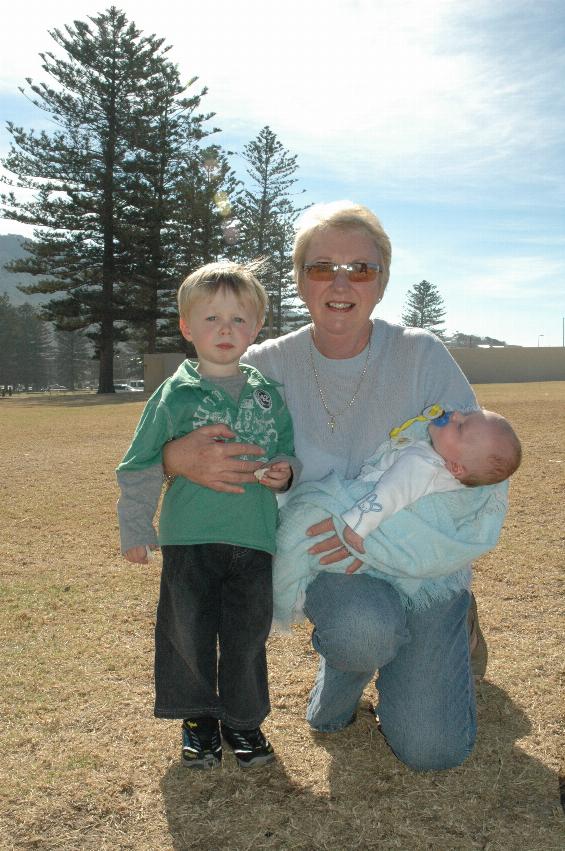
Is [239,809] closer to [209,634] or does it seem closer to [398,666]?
[209,634]

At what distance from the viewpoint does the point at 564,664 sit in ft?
10.2

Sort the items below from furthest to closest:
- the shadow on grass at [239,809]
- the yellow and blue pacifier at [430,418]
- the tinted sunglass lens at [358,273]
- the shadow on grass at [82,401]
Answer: the shadow on grass at [82,401], the tinted sunglass lens at [358,273], the yellow and blue pacifier at [430,418], the shadow on grass at [239,809]

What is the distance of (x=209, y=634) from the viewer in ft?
8.30

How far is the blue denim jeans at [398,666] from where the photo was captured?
2.43 metres

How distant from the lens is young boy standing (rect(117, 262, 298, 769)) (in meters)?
2.47

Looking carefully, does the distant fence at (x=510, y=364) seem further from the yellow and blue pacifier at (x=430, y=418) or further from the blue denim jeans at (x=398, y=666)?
the blue denim jeans at (x=398, y=666)

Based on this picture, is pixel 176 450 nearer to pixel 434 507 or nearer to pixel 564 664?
pixel 434 507

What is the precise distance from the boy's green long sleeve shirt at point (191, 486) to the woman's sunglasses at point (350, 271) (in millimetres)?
541

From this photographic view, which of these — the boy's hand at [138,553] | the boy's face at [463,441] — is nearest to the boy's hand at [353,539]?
the boy's face at [463,441]

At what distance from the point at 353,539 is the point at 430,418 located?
0.53 m

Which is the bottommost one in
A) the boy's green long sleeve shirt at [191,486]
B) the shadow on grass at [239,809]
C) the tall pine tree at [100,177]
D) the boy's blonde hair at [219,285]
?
the shadow on grass at [239,809]

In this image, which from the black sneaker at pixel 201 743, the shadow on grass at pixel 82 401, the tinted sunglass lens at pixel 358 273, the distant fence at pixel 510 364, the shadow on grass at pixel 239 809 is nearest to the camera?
the shadow on grass at pixel 239 809

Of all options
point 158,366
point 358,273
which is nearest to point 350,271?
point 358,273

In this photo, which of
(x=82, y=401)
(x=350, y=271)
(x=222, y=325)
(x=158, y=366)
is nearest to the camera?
(x=222, y=325)
